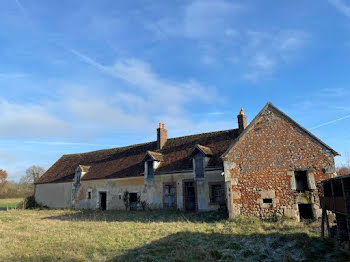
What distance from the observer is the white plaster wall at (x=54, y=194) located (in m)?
27.5

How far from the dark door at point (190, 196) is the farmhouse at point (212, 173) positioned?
0.07m

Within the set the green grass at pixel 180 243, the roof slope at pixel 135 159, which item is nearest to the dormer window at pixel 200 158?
the roof slope at pixel 135 159

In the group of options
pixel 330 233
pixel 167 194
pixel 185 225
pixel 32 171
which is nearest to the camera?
pixel 330 233

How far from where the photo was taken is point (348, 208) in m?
7.39

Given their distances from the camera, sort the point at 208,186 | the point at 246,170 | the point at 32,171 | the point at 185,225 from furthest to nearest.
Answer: the point at 32,171
the point at 208,186
the point at 246,170
the point at 185,225

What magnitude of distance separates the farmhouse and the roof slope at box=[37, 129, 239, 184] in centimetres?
9

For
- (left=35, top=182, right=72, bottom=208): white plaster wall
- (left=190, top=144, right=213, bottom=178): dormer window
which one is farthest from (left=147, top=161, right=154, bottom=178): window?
(left=35, top=182, right=72, bottom=208): white plaster wall

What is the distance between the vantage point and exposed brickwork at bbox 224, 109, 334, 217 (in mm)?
13633

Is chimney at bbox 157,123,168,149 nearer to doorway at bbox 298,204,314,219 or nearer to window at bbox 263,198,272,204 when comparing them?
window at bbox 263,198,272,204

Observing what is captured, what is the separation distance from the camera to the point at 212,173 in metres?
18.4

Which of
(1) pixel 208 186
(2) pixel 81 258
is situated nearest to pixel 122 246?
(2) pixel 81 258

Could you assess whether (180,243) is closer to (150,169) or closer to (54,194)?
(150,169)

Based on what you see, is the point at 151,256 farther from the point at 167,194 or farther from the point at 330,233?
the point at 167,194

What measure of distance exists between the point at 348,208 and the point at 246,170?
717 centimetres
